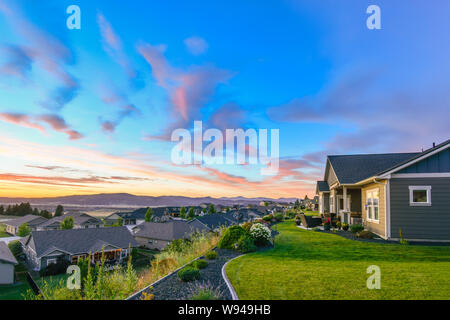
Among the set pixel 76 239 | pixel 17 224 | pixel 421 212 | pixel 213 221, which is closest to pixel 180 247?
pixel 421 212

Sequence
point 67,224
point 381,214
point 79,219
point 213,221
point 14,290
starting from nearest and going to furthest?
point 381,214, point 14,290, point 67,224, point 213,221, point 79,219

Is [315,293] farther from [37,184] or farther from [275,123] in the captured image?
[37,184]

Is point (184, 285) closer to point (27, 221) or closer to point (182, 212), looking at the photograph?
point (27, 221)

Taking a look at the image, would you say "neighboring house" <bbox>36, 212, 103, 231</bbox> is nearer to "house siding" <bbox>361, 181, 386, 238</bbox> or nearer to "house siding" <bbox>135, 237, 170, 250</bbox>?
"house siding" <bbox>135, 237, 170, 250</bbox>

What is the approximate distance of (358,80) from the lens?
36.1 ft

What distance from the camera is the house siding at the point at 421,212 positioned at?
10.7m

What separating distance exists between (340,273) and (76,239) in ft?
112

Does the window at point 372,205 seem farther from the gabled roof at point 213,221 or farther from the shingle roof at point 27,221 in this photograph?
the shingle roof at point 27,221

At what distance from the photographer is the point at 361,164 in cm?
1917

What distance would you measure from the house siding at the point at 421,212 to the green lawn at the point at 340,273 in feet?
4.61

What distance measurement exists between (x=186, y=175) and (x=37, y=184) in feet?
32.1

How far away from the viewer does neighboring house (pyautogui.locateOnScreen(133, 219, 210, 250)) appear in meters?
39.0

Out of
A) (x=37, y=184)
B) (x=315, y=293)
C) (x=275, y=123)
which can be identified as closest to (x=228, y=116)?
(x=275, y=123)

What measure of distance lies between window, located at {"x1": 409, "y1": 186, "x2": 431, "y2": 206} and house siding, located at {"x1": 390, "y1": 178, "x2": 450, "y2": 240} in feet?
0.49
